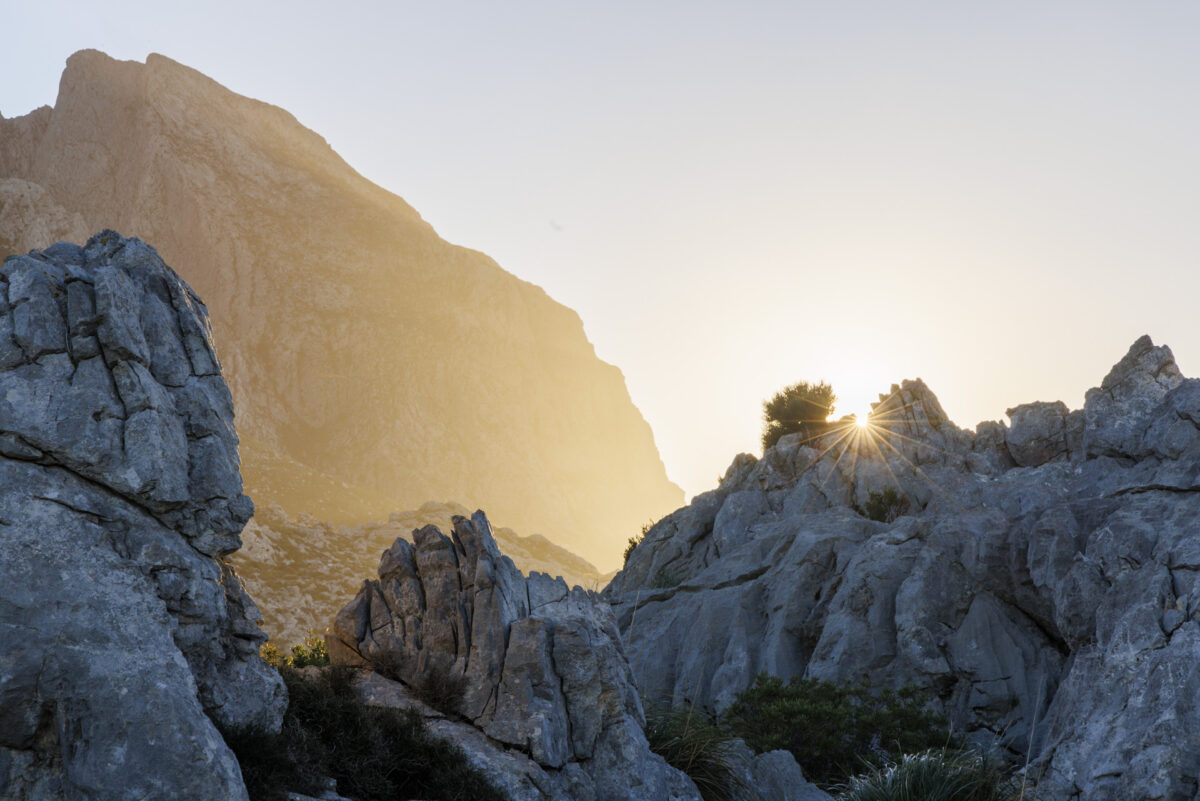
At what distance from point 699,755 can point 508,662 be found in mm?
4216

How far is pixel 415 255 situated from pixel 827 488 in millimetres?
125686

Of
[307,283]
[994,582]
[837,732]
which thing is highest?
[307,283]

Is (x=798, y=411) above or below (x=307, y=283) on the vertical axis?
below

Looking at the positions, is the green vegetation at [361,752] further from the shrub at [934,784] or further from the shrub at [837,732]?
the shrub at [837,732]

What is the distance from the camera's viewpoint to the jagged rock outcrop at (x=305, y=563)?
5675 centimetres

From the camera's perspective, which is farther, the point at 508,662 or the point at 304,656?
the point at 304,656

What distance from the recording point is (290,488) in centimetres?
8888

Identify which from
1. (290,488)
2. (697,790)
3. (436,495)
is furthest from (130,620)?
(436,495)

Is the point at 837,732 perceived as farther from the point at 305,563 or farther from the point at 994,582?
the point at 305,563

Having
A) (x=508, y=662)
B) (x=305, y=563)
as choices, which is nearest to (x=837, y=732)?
(x=508, y=662)

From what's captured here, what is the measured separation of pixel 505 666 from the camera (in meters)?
14.0

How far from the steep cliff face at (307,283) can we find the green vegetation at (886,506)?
251ft

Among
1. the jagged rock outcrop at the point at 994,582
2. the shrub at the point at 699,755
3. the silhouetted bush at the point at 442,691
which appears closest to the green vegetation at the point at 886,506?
the jagged rock outcrop at the point at 994,582

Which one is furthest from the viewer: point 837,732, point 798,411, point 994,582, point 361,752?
point 798,411
